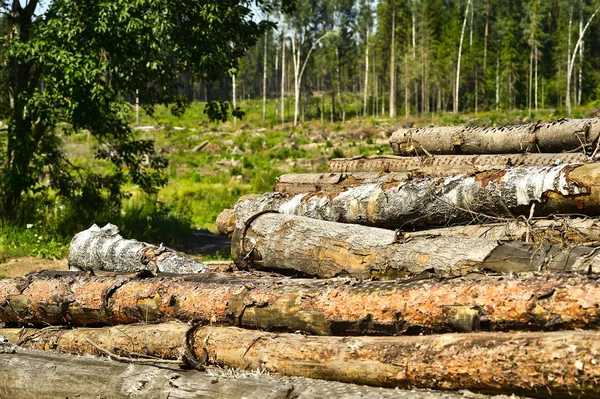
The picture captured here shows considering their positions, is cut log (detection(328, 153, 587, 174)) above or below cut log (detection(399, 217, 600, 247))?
above

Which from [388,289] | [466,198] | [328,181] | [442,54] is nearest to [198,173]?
[328,181]

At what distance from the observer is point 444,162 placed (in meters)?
7.61

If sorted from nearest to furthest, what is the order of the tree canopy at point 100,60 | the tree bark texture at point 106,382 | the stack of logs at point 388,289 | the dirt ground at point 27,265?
the stack of logs at point 388,289 < the tree bark texture at point 106,382 < the dirt ground at point 27,265 < the tree canopy at point 100,60

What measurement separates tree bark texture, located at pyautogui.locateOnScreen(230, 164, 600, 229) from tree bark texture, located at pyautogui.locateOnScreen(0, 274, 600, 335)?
1428mm

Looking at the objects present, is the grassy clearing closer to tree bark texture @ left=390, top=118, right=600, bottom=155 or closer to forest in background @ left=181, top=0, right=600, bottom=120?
tree bark texture @ left=390, top=118, right=600, bottom=155

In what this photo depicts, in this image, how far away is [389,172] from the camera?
794cm

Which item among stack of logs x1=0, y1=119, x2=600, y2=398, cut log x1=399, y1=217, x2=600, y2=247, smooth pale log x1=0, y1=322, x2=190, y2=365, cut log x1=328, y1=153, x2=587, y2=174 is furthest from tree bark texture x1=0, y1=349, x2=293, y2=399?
cut log x1=328, y1=153, x2=587, y2=174

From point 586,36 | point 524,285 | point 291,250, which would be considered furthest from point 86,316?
point 586,36

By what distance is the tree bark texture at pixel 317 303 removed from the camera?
3.53 metres

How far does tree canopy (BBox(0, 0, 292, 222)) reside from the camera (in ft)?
33.5

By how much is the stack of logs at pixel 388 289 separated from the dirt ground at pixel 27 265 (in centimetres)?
274

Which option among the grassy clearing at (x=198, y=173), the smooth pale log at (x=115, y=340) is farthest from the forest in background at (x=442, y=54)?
the smooth pale log at (x=115, y=340)

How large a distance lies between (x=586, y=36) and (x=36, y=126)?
59922mm

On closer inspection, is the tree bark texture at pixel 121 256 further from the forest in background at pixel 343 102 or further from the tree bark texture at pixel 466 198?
the forest in background at pixel 343 102
